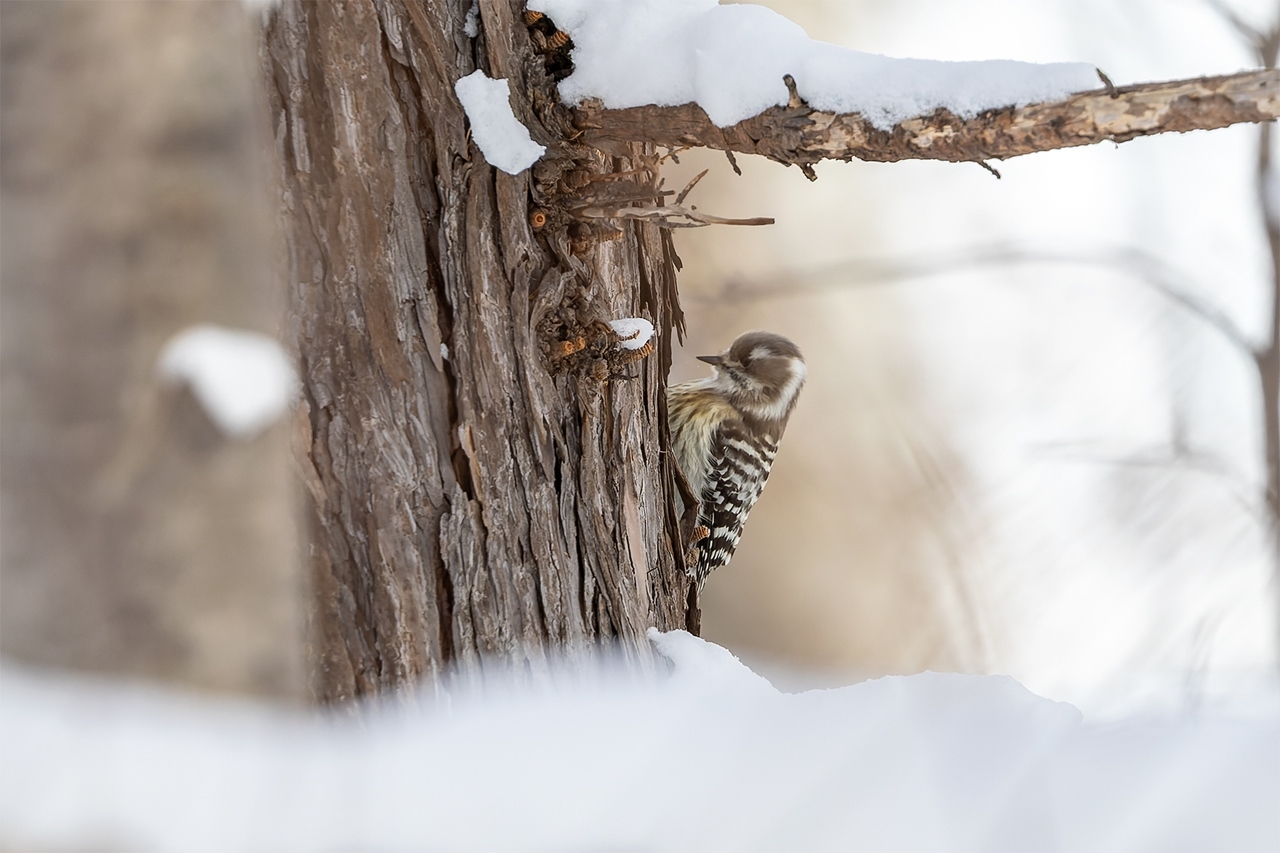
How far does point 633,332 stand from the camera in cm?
195

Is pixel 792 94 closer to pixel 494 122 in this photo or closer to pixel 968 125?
pixel 968 125

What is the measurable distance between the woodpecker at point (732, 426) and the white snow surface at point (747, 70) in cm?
164

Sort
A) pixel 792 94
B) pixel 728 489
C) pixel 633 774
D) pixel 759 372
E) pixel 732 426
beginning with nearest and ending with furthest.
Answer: pixel 633 774
pixel 792 94
pixel 728 489
pixel 732 426
pixel 759 372

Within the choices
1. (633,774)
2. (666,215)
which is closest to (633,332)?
(666,215)

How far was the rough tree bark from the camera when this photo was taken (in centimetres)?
164

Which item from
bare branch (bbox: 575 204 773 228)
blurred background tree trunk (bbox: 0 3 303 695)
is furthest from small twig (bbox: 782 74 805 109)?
blurred background tree trunk (bbox: 0 3 303 695)

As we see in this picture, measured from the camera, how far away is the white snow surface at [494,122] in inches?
67.8

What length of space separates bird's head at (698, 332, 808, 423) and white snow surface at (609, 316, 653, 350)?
165 cm

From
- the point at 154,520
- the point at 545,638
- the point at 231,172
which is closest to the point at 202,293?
the point at 231,172

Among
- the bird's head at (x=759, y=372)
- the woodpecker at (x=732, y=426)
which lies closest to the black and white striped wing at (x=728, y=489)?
the woodpecker at (x=732, y=426)

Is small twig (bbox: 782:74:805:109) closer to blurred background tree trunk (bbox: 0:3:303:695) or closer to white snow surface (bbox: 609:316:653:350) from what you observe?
white snow surface (bbox: 609:316:653:350)

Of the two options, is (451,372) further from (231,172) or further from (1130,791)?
(1130,791)

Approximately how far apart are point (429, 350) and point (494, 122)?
1.41 feet

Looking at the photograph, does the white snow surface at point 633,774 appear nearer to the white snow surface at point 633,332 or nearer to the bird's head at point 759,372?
the white snow surface at point 633,332
